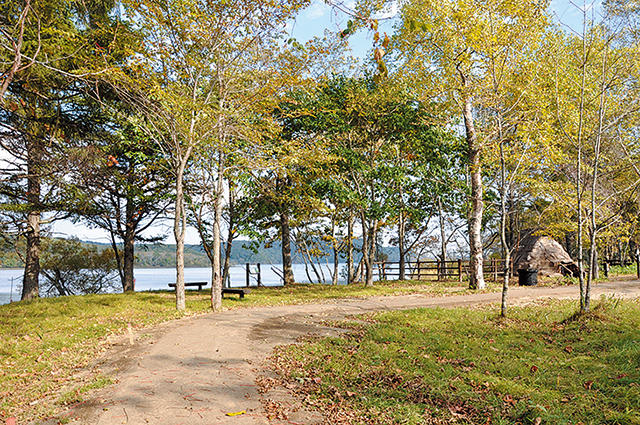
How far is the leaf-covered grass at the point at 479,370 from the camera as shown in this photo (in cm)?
468

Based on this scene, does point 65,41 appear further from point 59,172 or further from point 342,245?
point 342,245

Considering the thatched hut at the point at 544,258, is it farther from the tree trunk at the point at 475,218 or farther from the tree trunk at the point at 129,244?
the tree trunk at the point at 129,244

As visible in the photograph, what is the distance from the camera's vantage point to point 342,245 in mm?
26375

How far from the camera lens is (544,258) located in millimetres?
24094

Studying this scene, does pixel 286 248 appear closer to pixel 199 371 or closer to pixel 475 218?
pixel 475 218

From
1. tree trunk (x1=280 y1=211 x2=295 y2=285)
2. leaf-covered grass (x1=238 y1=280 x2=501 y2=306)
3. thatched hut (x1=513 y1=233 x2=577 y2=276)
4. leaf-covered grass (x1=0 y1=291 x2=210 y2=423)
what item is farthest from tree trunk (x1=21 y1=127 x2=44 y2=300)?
thatched hut (x1=513 y1=233 x2=577 y2=276)

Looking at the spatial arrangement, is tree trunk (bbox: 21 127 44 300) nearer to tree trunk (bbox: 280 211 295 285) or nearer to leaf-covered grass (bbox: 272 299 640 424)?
tree trunk (bbox: 280 211 295 285)

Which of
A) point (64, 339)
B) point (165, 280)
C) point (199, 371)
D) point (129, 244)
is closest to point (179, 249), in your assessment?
point (64, 339)

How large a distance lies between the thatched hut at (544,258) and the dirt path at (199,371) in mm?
16878

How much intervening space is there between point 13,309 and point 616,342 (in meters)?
14.8

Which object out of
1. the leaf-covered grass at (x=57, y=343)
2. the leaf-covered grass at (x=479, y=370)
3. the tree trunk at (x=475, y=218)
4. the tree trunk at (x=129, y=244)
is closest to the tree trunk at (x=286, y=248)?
the tree trunk at (x=129, y=244)

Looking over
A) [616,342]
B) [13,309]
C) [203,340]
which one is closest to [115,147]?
[13,309]

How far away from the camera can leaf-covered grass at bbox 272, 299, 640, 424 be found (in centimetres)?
468

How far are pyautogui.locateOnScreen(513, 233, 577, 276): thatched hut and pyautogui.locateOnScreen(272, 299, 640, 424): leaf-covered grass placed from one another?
15469 mm
